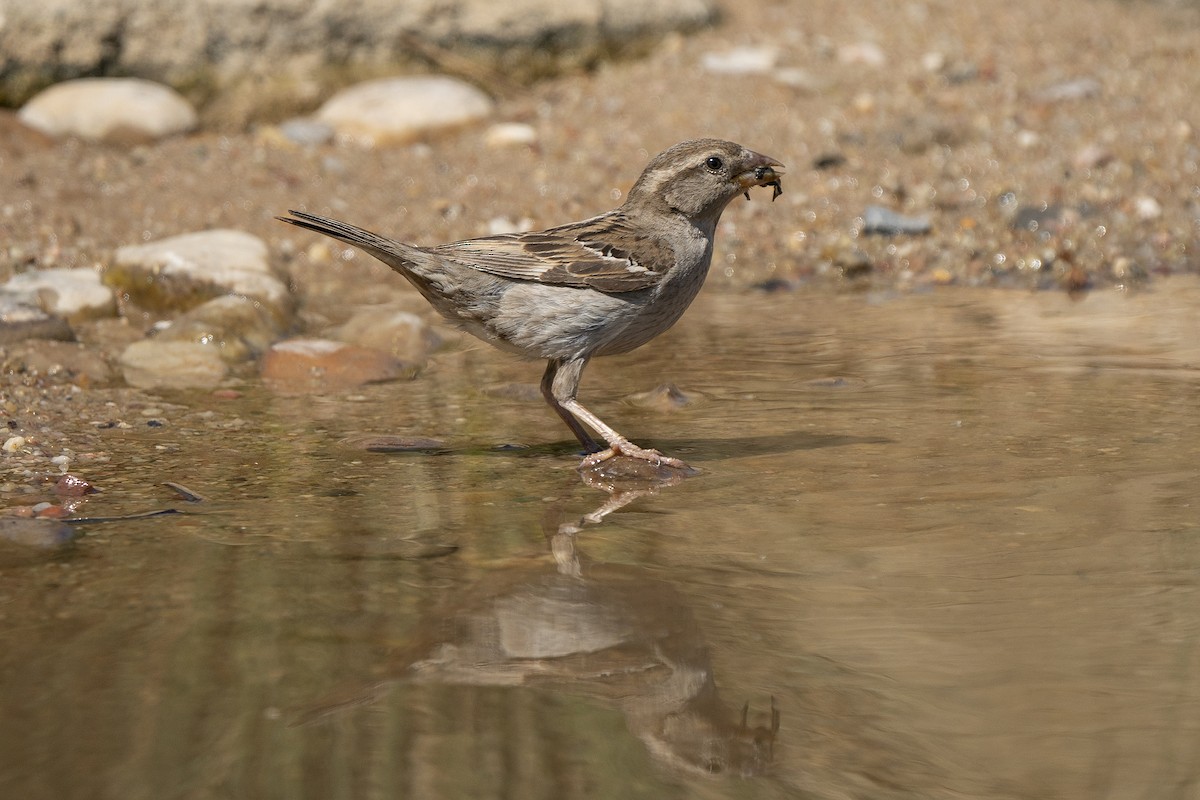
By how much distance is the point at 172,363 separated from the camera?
6.98m

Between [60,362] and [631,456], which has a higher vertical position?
[60,362]

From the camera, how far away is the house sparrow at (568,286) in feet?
18.9

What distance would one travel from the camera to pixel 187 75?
10906mm

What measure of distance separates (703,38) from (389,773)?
408 inches

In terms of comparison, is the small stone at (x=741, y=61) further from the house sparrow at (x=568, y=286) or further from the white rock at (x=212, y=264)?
the house sparrow at (x=568, y=286)

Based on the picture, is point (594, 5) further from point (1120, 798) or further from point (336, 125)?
point (1120, 798)

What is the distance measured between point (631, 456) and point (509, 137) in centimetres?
602

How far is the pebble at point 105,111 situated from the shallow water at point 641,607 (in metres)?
4.98

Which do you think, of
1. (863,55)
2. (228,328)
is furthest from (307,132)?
(863,55)

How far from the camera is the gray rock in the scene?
1039 centimetres

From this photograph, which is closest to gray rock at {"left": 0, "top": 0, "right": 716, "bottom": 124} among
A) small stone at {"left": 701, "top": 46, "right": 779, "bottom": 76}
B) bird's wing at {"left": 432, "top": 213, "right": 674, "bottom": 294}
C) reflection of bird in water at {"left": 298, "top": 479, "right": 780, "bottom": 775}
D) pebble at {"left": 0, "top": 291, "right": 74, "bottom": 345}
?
small stone at {"left": 701, "top": 46, "right": 779, "bottom": 76}

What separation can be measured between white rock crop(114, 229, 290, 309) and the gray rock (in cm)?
286

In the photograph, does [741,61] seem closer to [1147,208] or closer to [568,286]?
[1147,208]

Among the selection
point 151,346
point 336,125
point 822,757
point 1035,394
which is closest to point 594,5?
point 336,125
